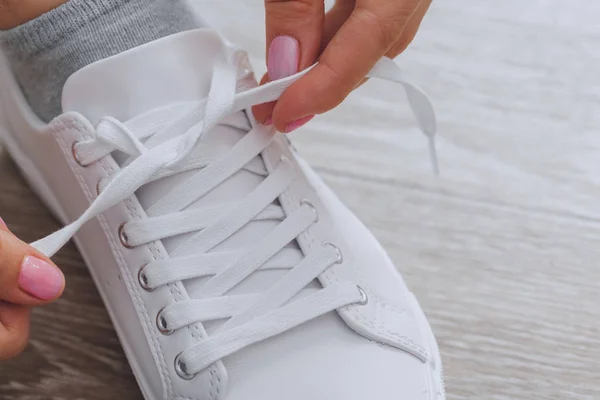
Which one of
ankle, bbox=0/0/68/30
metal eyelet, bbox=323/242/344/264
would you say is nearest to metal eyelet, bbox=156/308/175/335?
metal eyelet, bbox=323/242/344/264

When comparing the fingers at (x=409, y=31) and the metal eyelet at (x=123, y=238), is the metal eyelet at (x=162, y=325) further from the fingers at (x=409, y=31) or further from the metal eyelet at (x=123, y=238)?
the fingers at (x=409, y=31)

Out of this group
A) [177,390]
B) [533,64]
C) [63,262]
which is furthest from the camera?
[533,64]

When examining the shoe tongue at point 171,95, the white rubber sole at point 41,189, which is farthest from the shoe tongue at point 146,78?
the white rubber sole at point 41,189

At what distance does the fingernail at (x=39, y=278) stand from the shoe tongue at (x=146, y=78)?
13 centimetres

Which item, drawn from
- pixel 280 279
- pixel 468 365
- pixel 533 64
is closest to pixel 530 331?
pixel 468 365

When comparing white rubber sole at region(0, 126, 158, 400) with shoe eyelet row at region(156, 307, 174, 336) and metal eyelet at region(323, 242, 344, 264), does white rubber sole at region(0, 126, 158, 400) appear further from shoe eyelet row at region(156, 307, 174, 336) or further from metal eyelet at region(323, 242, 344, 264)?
A: metal eyelet at region(323, 242, 344, 264)

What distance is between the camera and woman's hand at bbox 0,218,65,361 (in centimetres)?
35

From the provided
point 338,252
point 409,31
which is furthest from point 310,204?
point 409,31

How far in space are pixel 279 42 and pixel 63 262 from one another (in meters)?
0.25

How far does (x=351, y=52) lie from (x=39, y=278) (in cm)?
22

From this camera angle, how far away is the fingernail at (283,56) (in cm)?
42

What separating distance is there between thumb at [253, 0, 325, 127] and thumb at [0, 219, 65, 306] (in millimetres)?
168

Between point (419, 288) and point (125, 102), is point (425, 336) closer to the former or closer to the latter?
point (419, 288)

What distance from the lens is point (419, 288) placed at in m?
0.54
